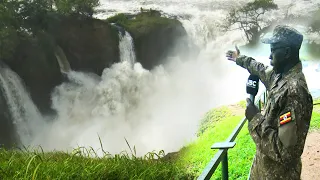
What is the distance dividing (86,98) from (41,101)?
3.13 ft

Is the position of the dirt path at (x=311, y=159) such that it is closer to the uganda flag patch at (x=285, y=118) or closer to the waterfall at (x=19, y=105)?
the uganda flag patch at (x=285, y=118)

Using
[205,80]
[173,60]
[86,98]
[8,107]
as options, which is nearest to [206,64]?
[205,80]

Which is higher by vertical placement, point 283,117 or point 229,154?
point 283,117

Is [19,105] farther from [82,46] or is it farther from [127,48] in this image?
[127,48]

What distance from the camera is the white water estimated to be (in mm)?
6941

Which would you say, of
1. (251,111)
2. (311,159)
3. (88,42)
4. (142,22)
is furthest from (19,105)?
(251,111)

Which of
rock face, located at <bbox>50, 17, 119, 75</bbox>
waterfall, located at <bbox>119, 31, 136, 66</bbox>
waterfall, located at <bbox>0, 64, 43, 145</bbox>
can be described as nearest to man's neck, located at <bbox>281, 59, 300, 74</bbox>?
waterfall, located at <bbox>0, 64, 43, 145</bbox>

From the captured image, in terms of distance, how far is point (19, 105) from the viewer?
7008 mm

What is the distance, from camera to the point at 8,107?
674cm

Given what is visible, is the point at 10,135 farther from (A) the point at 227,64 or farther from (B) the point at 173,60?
(A) the point at 227,64

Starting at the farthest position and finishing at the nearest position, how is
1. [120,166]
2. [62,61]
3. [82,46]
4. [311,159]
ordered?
[82,46]
[62,61]
[311,159]
[120,166]

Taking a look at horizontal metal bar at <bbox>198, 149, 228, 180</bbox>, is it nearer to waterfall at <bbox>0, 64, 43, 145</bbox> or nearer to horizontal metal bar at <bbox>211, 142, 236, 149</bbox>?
horizontal metal bar at <bbox>211, 142, 236, 149</bbox>

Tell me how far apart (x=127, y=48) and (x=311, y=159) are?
20.4 feet

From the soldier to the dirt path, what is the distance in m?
2.01
